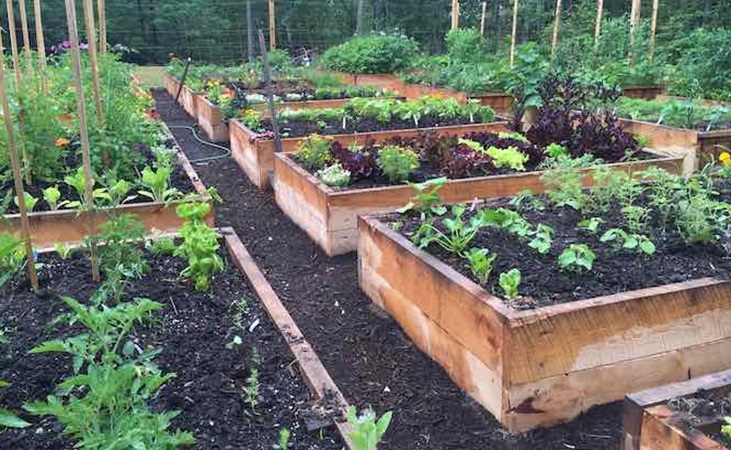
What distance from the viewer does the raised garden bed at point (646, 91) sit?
10508mm

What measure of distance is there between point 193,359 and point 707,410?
193cm

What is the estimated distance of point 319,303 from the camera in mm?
4379

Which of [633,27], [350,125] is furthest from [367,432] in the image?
[633,27]

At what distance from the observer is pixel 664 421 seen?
6.60ft

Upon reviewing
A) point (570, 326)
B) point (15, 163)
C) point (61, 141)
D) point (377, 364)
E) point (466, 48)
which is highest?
point (466, 48)

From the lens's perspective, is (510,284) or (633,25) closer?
(510,284)

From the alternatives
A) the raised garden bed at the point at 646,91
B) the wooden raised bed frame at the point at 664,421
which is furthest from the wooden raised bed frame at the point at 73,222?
the raised garden bed at the point at 646,91

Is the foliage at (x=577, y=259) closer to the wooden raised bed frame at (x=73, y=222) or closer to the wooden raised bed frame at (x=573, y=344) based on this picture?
the wooden raised bed frame at (x=573, y=344)

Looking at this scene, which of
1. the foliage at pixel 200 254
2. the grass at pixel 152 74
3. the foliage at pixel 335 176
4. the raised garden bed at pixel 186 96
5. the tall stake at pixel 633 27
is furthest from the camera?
the grass at pixel 152 74

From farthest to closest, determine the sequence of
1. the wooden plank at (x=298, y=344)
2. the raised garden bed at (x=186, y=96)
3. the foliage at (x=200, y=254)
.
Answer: the raised garden bed at (x=186, y=96), the foliage at (x=200, y=254), the wooden plank at (x=298, y=344)

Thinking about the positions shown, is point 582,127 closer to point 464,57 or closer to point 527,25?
point 464,57

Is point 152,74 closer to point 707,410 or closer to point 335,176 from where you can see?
point 335,176

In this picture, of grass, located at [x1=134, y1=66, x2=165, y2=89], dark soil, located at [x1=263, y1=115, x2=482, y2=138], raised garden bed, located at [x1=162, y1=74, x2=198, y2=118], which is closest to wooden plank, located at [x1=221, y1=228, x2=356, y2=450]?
dark soil, located at [x1=263, y1=115, x2=482, y2=138]

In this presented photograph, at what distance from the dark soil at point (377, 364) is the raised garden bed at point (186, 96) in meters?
6.81
